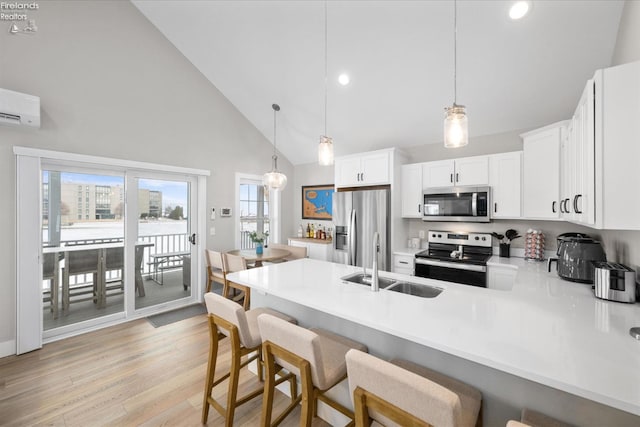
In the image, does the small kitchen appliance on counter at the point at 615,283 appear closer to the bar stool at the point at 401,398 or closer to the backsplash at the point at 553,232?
the backsplash at the point at 553,232

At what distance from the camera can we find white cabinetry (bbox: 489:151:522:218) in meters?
3.17

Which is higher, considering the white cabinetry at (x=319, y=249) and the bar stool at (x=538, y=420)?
the white cabinetry at (x=319, y=249)

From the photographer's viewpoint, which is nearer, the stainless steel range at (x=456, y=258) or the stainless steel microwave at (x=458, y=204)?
the stainless steel range at (x=456, y=258)

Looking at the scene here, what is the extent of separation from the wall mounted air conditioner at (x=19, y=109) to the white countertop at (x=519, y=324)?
2.69 m

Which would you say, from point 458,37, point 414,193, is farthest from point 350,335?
point 458,37

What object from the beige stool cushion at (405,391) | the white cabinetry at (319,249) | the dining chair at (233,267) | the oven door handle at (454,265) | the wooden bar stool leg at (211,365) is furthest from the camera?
the white cabinetry at (319,249)

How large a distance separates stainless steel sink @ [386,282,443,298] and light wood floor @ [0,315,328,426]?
108cm

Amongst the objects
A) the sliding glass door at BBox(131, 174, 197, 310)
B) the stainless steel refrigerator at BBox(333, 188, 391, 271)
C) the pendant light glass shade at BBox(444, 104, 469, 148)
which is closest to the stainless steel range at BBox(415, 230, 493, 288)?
the stainless steel refrigerator at BBox(333, 188, 391, 271)

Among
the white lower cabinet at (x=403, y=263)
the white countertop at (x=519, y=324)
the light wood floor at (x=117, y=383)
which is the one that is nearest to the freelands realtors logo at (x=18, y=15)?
the light wood floor at (x=117, y=383)

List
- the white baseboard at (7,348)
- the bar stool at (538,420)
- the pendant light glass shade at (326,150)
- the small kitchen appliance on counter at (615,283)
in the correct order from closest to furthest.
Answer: the bar stool at (538,420)
the small kitchen appliance on counter at (615,283)
the pendant light glass shade at (326,150)
the white baseboard at (7,348)

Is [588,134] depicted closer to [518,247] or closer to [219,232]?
[518,247]

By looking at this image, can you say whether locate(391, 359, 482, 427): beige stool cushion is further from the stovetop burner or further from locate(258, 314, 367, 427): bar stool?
the stovetop burner

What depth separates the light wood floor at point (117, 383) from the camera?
6.38ft

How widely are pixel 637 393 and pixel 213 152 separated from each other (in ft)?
15.6
